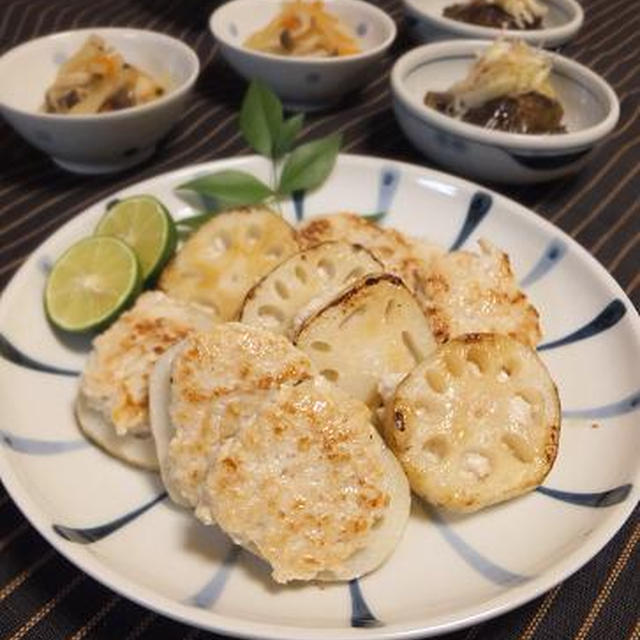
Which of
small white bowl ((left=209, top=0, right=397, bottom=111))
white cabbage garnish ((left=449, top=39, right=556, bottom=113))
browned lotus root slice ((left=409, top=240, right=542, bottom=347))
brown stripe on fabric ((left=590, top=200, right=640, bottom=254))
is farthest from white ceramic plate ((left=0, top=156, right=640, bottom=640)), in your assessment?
small white bowl ((left=209, top=0, right=397, bottom=111))

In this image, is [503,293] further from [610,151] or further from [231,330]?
[610,151]

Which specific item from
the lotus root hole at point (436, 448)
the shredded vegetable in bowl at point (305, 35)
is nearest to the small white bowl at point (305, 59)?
the shredded vegetable in bowl at point (305, 35)

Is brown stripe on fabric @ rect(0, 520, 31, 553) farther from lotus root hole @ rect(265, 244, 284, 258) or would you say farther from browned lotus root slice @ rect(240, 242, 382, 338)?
lotus root hole @ rect(265, 244, 284, 258)

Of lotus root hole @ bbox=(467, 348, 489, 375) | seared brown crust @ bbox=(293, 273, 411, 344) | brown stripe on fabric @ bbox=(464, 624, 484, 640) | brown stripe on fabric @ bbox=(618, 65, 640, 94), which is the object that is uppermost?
seared brown crust @ bbox=(293, 273, 411, 344)

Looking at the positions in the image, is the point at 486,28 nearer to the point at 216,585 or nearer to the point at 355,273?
the point at 355,273

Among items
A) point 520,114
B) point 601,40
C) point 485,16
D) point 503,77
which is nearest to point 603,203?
point 520,114

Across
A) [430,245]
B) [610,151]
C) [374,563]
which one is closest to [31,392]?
[374,563]
